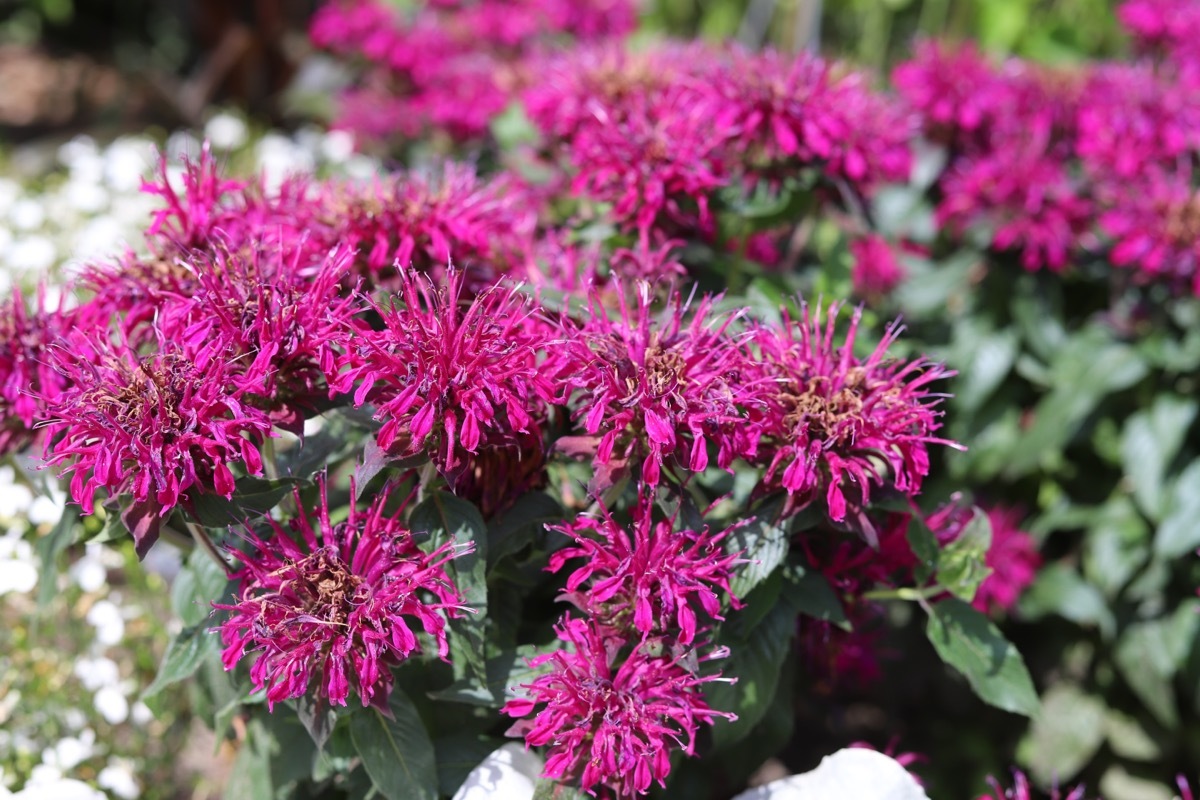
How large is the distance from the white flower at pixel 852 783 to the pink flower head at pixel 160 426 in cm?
78

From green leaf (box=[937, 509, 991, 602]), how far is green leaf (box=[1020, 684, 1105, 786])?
32.9 inches

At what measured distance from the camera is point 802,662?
157 cm

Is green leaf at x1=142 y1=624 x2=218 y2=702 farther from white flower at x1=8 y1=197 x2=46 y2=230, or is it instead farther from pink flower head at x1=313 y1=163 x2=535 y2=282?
white flower at x1=8 y1=197 x2=46 y2=230

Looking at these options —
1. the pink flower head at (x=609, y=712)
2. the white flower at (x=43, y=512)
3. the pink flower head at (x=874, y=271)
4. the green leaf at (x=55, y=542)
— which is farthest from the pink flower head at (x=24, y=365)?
the pink flower head at (x=874, y=271)

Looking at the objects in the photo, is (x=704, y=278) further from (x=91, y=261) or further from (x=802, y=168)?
(x=91, y=261)

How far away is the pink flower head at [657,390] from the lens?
1.05 metres

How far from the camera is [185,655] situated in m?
1.22

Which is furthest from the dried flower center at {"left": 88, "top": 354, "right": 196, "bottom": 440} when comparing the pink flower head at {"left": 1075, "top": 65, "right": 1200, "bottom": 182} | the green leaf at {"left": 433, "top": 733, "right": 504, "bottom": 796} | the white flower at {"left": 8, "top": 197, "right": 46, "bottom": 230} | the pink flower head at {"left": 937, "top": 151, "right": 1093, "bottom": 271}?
the white flower at {"left": 8, "top": 197, "right": 46, "bottom": 230}

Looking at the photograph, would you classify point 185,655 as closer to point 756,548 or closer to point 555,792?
point 555,792

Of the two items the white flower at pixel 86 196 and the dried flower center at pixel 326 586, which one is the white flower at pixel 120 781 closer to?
the dried flower center at pixel 326 586

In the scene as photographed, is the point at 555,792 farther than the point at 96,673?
No

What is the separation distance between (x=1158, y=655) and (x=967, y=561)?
2.89 ft

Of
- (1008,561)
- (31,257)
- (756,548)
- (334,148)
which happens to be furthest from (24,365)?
(334,148)

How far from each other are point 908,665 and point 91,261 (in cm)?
176
